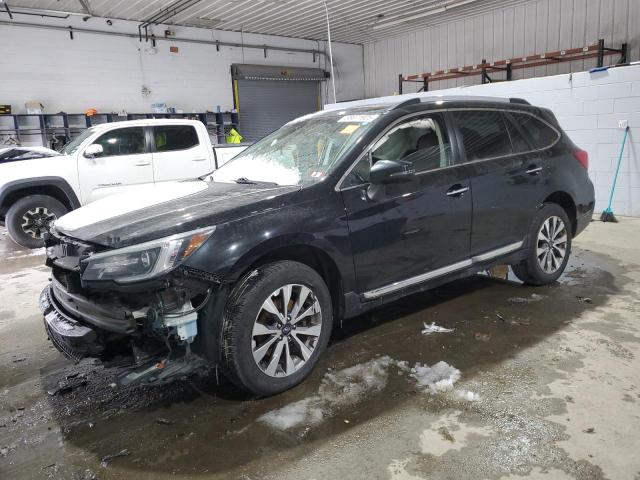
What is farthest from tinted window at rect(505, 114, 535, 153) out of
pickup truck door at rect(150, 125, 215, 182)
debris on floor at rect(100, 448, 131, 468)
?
pickup truck door at rect(150, 125, 215, 182)

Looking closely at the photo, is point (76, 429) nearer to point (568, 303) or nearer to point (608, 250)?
point (568, 303)

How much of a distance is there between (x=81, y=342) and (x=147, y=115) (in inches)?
474

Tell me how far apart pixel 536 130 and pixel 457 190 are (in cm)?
125

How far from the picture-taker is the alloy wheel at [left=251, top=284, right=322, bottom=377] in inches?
102

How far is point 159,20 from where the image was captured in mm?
12969

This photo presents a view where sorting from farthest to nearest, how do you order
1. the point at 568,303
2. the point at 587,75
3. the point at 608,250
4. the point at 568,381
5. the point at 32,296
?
the point at 587,75 → the point at 608,250 → the point at 32,296 → the point at 568,303 → the point at 568,381

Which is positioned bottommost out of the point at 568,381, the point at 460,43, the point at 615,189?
the point at 568,381

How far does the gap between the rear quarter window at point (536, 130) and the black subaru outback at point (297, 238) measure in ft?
0.06

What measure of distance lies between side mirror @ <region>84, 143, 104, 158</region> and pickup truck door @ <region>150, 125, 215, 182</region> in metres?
0.78

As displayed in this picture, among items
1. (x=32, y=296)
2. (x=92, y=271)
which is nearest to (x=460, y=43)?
(x=32, y=296)

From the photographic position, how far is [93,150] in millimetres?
7074

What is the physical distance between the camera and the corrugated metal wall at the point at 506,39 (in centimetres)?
1162

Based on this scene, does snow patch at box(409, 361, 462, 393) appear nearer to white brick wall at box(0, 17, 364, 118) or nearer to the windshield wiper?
the windshield wiper

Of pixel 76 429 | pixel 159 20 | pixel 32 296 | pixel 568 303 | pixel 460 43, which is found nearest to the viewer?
pixel 76 429
